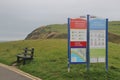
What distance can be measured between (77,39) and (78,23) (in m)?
0.80

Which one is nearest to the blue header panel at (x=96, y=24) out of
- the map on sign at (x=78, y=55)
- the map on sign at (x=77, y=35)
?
the map on sign at (x=77, y=35)

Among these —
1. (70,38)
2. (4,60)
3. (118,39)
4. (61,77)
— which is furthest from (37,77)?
(118,39)

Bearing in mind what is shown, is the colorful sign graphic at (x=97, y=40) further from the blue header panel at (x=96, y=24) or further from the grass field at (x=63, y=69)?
the grass field at (x=63, y=69)

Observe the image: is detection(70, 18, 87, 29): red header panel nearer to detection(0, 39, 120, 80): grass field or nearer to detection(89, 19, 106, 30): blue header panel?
detection(89, 19, 106, 30): blue header panel

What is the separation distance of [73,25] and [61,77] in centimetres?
269

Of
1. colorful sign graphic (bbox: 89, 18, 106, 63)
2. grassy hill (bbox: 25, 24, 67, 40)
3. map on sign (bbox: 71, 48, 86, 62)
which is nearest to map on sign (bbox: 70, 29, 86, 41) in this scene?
colorful sign graphic (bbox: 89, 18, 106, 63)

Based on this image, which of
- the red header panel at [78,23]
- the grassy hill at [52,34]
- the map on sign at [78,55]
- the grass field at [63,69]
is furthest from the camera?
the grassy hill at [52,34]

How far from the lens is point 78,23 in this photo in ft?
64.0

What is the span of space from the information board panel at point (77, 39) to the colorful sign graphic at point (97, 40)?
353 millimetres

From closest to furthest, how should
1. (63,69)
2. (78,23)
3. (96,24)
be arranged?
(78,23) → (96,24) → (63,69)

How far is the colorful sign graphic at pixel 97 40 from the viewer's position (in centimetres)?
1964

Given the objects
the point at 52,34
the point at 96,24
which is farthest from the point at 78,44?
the point at 52,34

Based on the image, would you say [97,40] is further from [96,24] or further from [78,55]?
[78,55]

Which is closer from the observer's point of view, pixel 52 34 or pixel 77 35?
pixel 77 35
